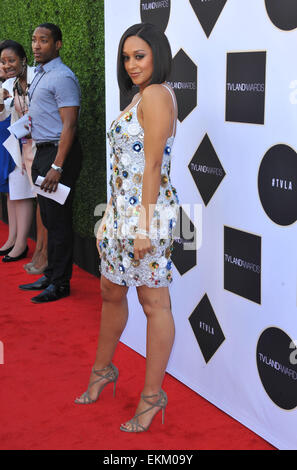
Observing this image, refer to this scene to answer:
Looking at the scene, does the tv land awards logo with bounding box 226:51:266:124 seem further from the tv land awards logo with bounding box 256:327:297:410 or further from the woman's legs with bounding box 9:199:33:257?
the woman's legs with bounding box 9:199:33:257

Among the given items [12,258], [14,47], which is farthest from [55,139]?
[12,258]

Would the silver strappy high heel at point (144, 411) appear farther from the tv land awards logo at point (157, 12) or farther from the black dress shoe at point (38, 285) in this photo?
the black dress shoe at point (38, 285)

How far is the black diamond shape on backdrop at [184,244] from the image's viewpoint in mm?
2920

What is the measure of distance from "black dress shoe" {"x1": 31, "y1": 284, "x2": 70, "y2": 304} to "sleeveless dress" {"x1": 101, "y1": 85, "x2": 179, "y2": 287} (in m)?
1.84

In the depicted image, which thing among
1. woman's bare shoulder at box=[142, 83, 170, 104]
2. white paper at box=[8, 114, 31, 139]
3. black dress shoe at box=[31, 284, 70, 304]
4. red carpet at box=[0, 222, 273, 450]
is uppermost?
woman's bare shoulder at box=[142, 83, 170, 104]

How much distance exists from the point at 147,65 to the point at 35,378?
1.64 m

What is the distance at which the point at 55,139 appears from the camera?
4.16m

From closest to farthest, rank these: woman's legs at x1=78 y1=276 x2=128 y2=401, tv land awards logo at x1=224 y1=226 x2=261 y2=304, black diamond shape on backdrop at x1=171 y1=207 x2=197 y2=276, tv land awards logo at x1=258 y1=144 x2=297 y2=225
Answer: tv land awards logo at x1=258 y1=144 x2=297 y2=225, tv land awards logo at x1=224 y1=226 x2=261 y2=304, woman's legs at x1=78 y1=276 x2=128 y2=401, black diamond shape on backdrop at x1=171 y1=207 x2=197 y2=276

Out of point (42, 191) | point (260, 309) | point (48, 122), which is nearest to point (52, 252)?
point (42, 191)

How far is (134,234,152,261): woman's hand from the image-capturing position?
2.38 metres

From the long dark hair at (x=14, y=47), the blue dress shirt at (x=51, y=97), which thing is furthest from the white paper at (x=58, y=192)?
the long dark hair at (x=14, y=47)

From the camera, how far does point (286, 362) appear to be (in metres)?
2.41

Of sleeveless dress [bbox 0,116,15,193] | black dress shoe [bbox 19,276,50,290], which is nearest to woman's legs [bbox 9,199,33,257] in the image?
sleeveless dress [bbox 0,116,15,193]
